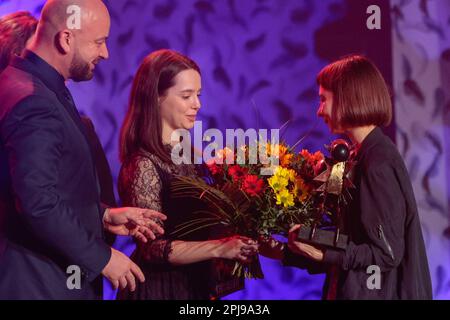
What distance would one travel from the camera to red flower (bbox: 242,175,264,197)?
2.29 m

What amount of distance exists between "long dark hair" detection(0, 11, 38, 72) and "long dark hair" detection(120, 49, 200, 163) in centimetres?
51

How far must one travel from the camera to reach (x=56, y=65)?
219 cm

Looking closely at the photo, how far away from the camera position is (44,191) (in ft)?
6.22

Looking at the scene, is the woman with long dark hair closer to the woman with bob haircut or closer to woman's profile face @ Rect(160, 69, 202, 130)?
woman's profile face @ Rect(160, 69, 202, 130)

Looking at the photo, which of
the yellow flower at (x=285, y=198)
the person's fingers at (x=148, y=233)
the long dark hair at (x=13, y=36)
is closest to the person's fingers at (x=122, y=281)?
the person's fingers at (x=148, y=233)

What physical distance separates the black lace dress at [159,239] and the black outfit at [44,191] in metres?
0.25

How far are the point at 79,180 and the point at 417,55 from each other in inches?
89.1

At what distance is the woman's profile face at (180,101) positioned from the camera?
2572mm

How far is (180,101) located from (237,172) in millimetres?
412
